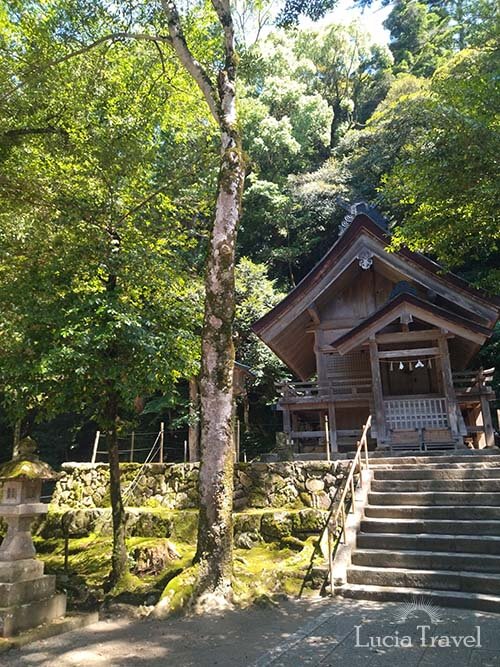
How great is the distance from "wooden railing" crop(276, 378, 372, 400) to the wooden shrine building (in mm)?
32

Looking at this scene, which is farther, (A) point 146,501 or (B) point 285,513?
(A) point 146,501

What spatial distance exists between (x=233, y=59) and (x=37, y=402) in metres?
6.66

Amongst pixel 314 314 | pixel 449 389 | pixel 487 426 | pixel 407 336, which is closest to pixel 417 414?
pixel 449 389

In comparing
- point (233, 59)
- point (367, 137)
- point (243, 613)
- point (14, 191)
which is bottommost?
point (243, 613)

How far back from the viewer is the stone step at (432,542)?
6328 mm

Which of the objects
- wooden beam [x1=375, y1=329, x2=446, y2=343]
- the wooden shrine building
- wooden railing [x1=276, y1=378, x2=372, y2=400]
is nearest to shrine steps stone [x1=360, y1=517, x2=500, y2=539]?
the wooden shrine building

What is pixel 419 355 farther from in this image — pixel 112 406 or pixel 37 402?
pixel 37 402

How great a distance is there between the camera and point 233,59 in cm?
770

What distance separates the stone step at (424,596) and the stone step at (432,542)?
77 cm

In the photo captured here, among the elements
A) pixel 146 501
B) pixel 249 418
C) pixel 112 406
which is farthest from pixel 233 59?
pixel 249 418

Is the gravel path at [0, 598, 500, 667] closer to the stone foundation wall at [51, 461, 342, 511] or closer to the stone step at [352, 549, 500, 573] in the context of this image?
the stone step at [352, 549, 500, 573]

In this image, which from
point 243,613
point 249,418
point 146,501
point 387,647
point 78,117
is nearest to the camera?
point 387,647

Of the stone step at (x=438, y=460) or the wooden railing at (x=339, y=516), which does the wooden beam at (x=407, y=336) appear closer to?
the stone step at (x=438, y=460)

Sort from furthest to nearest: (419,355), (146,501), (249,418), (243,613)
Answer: (249,418) < (419,355) < (146,501) < (243,613)
